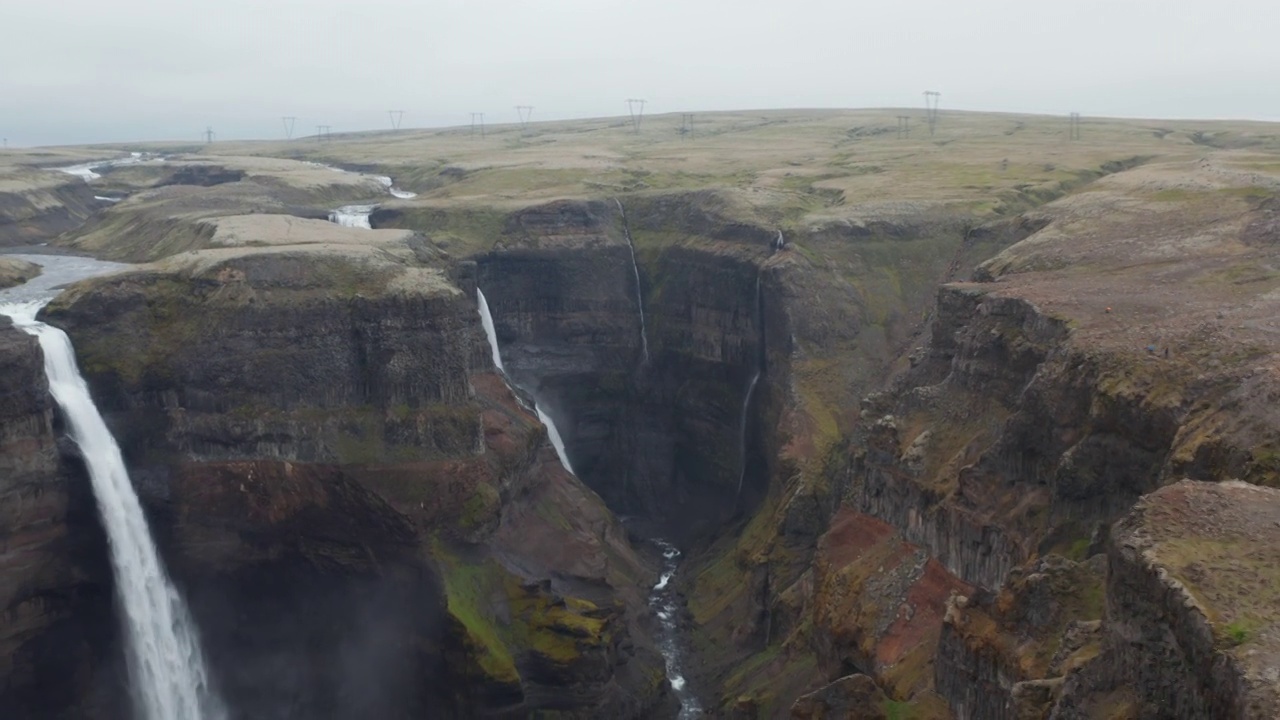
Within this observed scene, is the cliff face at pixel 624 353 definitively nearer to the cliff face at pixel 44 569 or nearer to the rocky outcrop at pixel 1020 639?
the cliff face at pixel 44 569

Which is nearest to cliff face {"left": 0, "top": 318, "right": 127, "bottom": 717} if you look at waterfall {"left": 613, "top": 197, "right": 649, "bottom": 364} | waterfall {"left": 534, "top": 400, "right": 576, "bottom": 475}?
waterfall {"left": 534, "top": 400, "right": 576, "bottom": 475}

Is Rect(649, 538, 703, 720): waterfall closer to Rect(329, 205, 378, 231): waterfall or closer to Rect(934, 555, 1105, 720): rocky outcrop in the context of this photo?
Rect(934, 555, 1105, 720): rocky outcrop

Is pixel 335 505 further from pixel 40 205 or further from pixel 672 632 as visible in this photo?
pixel 40 205

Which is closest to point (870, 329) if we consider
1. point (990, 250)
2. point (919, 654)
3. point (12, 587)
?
point (990, 250)

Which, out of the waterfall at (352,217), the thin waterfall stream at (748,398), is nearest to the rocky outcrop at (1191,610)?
the thin waterfall stream at (748,398)

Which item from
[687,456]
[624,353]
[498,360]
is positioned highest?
[498,360]

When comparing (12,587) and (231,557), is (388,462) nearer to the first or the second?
(231,557)

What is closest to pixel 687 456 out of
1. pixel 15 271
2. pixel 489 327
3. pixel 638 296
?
pixel 638 296
